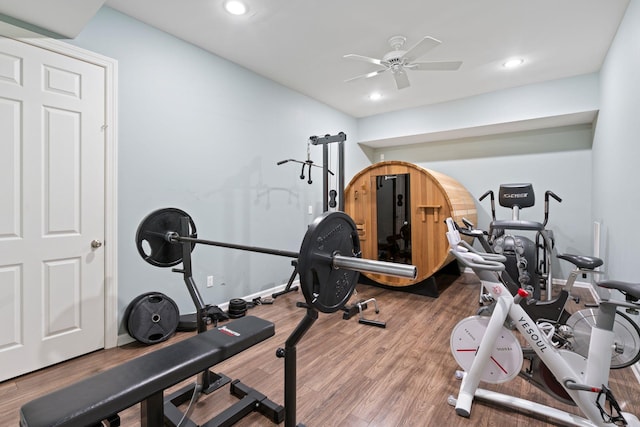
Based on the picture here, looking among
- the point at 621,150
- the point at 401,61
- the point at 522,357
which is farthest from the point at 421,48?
the point at 522,357

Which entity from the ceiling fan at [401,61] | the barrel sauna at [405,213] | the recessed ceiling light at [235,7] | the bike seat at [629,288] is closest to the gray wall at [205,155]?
the recessed ceiling light at [235,7]

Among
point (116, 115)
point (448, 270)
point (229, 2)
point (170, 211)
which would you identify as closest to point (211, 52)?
point (229, 2)

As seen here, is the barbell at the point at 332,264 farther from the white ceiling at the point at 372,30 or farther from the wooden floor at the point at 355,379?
the white ceiling at the point at 372,30

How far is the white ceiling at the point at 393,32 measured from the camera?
8.59 ft

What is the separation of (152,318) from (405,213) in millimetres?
3239

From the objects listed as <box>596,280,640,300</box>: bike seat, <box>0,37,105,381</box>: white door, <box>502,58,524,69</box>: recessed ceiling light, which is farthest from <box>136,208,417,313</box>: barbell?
<box>502,58,524,69</box>: recessed ceiling light

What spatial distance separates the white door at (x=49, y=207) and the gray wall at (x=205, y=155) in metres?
0.21

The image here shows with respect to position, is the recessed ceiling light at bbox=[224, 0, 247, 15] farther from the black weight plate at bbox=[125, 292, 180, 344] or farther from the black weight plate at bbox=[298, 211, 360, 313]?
the black weight plate at bbox=[125, 292, 180, 344]

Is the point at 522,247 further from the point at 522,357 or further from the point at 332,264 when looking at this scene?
the point at 332,264

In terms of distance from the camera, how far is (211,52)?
3371 millimetres

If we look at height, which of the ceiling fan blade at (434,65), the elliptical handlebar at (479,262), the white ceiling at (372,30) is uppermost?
the white ceiling at (372,30)

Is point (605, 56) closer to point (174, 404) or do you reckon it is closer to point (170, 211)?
point (170, 211)

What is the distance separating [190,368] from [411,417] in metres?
1.35

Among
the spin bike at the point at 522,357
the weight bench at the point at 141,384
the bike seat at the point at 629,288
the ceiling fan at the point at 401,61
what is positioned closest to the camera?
the weight bench at the point at 141,384
